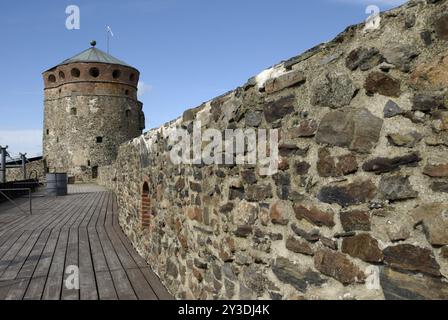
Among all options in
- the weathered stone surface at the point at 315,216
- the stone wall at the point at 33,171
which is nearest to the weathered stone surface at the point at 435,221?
the weathered stone surface at the point at 315,216

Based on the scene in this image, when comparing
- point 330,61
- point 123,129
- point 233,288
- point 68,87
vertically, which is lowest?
point 233,288

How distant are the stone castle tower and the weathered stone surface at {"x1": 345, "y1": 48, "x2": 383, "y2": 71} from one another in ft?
105

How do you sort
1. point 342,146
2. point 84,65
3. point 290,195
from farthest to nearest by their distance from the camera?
point 84,65 → point 290,195 → point 342,146

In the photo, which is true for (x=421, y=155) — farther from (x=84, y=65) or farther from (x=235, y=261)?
(x=84, y=65)

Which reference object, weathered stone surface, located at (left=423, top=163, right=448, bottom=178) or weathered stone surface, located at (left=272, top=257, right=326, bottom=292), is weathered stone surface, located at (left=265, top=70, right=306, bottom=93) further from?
weathered stone surface, located at (left=272, top=257, right=326, bottom=292)

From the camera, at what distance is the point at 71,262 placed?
17.0 ft

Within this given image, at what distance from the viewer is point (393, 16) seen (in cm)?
163

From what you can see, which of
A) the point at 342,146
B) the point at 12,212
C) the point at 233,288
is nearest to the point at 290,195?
the point at 342,146

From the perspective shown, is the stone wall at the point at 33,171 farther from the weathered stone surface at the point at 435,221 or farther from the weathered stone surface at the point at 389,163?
the weathered stone surface at the point at 435,221

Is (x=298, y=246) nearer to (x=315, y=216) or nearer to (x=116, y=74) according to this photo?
(x=315, y=216)

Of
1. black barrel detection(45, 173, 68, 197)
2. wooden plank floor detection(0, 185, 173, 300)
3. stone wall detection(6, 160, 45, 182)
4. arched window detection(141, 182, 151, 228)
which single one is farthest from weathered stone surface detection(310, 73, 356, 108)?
stone wall detection(6, 160, 45, 182)

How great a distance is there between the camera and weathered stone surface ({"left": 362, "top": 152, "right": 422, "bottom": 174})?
1530 millimetres

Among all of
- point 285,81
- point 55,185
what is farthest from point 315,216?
point 55,185
